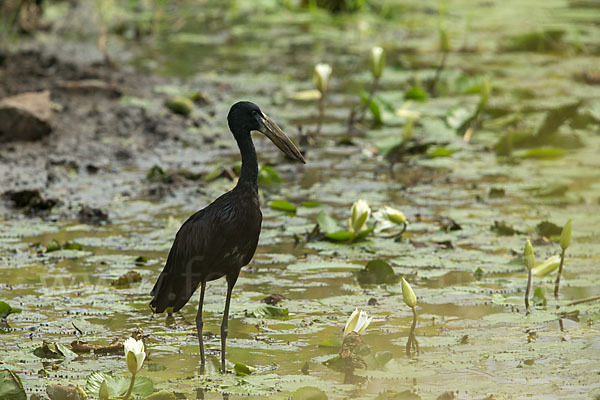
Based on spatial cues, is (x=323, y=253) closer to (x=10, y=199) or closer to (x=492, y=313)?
(x=492, y=313)

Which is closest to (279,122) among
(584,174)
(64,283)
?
(584,174)

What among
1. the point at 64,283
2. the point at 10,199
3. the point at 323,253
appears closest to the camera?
the point at 64,283

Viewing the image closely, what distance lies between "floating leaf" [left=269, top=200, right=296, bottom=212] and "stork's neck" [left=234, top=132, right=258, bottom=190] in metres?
2.11

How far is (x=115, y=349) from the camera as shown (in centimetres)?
421

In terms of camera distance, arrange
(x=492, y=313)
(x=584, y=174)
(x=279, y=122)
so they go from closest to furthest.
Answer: (x=492, y=313), (x=584, y=174), (x=279, y=122)

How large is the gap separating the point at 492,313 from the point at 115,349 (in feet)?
6.32

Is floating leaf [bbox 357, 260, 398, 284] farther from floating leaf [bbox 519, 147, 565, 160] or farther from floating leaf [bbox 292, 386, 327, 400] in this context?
floating leaf [bbox 519, 147, 565, 160]

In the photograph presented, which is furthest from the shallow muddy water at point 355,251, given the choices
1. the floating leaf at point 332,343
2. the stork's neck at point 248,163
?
the stork's neck at point 248,163

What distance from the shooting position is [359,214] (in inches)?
215

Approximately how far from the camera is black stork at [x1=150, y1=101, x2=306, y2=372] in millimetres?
4012

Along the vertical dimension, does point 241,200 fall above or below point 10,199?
above

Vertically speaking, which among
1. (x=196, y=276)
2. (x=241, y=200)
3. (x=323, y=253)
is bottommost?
(x=323, y=253)

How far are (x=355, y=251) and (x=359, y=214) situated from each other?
0.39m

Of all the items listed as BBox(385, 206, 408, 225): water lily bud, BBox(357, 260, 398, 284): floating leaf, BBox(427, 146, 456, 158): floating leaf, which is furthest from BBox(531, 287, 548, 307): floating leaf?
Answer: BBox(427, 146, 456, 158): floating leaf
